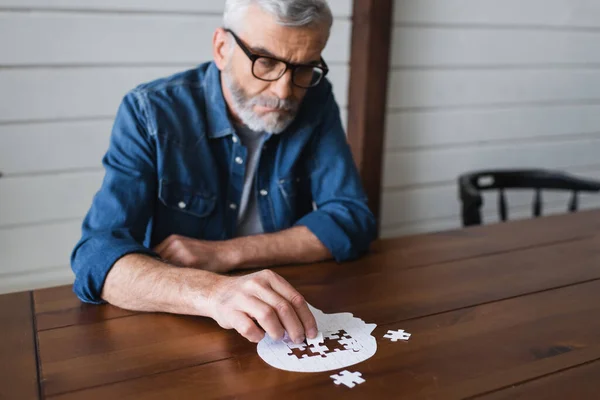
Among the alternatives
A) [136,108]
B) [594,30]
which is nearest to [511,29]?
[594,30]

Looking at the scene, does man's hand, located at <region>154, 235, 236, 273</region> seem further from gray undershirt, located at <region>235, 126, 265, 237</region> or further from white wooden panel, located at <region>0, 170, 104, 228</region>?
white wooden panel, located at <region>0, 170, 104, 228</region>

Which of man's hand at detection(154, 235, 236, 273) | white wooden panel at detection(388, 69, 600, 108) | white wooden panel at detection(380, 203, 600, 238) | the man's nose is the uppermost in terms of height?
the man's nose

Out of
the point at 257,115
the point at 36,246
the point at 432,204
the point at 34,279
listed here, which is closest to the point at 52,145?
the point at 36,246

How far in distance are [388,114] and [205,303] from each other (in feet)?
6.14

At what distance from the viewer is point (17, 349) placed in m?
1.11

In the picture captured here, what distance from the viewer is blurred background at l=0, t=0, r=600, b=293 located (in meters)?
2.17

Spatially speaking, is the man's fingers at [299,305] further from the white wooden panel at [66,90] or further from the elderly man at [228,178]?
the white wooden panel at [66,90]

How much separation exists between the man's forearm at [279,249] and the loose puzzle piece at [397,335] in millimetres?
415

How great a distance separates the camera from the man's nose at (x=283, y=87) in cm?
157

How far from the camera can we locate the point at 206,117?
1700 millimetres

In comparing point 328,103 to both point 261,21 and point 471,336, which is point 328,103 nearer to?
point 261,21

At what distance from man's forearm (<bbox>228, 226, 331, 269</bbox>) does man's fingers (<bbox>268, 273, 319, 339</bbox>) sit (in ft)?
1.11

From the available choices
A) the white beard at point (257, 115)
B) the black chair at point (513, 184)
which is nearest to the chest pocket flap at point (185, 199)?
the white beard at point (257, 115)

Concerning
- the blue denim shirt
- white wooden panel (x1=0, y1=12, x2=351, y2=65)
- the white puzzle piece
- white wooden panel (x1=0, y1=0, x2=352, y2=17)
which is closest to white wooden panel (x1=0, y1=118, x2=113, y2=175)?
white wooden panel (x1=0, y1=12, x2=351, y2=65)
